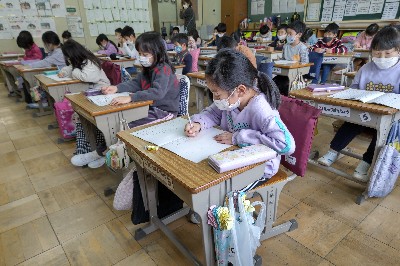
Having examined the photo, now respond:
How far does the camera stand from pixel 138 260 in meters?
1.45

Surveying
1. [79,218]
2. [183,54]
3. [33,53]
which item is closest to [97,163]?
[79,218]

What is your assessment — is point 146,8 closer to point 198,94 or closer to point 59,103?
point 198,94

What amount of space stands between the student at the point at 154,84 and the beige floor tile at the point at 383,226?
4.86ft

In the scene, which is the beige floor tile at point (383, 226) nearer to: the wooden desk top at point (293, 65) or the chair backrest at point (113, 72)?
the wooden desk top at point (293, 65)

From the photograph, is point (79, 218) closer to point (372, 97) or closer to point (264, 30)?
A: point (372, 97)

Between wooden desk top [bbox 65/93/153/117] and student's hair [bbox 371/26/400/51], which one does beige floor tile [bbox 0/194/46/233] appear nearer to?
wooden desk top [bbox 65/93/153/117]

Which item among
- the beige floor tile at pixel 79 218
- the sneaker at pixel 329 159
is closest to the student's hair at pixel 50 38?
the beige floor tile at pixel 79 218

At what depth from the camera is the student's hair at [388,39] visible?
1.74m

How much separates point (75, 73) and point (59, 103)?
1.17ft

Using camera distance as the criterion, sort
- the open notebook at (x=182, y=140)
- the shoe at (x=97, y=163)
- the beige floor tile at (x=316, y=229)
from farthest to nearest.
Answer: the shoe at (x=97, y=163), the beige floor tile at (x=316, y=229), the open notebook at (x=182, y=140)

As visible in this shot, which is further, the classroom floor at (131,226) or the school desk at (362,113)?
the school desk at (362,113)

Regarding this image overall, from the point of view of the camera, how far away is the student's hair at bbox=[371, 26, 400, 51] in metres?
1.74

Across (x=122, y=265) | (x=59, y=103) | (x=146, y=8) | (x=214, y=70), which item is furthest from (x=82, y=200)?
(x=146, y=8)

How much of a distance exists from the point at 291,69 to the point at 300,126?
213 centimetres
